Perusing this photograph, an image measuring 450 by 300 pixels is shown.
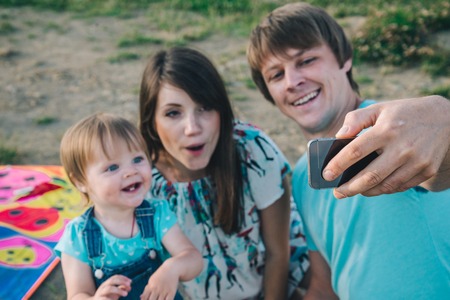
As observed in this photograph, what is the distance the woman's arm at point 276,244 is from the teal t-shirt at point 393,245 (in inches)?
22.5

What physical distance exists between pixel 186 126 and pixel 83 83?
14.7 ft

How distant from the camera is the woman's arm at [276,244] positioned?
2.79 m

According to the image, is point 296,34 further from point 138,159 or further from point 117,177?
point 117,177

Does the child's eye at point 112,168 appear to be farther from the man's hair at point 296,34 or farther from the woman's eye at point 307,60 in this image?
the woman's eye at point 307,60

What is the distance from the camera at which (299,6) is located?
2.68 m

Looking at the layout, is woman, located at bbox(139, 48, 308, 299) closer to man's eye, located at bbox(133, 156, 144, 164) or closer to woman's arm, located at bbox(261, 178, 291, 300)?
woman's arm, located at bbox(261, 178, 291, 300)

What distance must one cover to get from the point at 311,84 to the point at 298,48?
0.63 feet

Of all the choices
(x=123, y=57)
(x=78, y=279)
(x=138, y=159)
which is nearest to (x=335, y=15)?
(x=123, y=57)

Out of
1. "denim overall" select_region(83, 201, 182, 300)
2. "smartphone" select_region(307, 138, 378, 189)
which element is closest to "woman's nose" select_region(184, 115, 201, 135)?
"denim overall" select_region(83, 201, 182, 300)

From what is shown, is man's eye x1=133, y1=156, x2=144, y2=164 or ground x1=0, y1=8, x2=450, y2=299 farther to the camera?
ground x1=0, y1=8, x2=450, y2=299

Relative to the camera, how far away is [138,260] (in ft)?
7.61

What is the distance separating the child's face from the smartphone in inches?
38.6

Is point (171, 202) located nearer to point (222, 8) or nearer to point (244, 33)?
point (244, 33)

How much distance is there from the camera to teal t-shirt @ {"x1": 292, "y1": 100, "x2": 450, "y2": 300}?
73.8 inches
